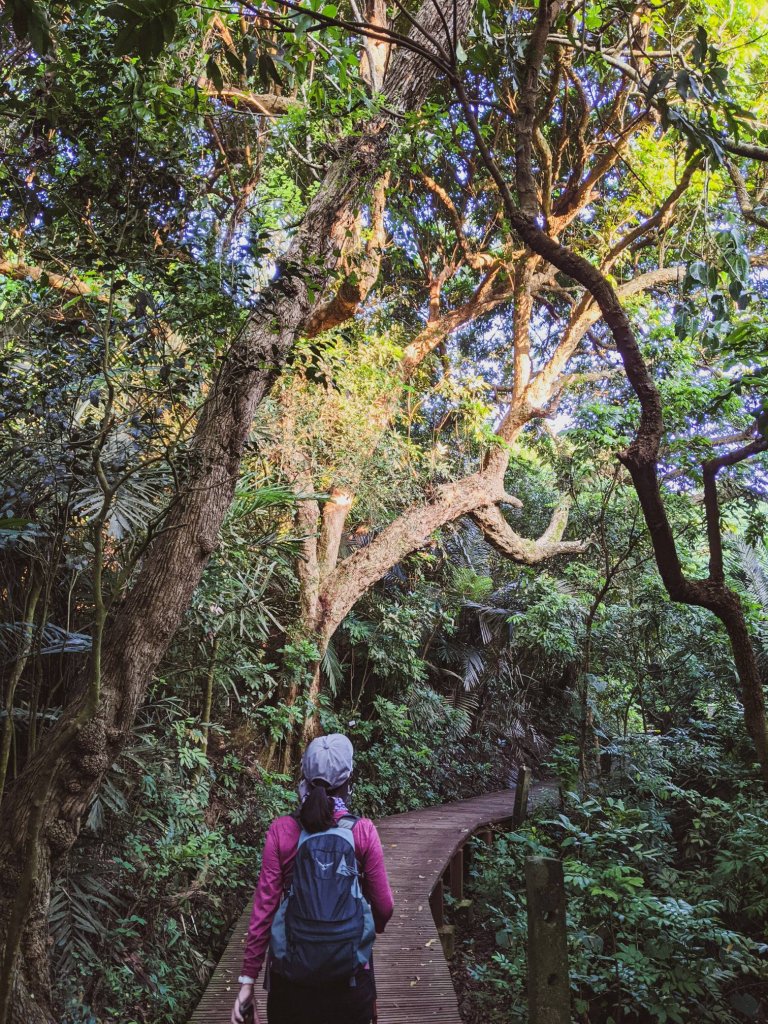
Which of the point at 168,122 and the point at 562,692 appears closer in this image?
the point at 168,122

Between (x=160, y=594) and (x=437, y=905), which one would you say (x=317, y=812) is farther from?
(x=437, y=905)

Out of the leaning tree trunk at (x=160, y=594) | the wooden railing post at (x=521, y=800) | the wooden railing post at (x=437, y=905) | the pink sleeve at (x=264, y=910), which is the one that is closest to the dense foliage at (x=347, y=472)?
the leaning tree trunk at (x=160, y=594)

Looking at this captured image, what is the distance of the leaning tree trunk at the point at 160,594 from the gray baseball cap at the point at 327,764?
80 centimetres

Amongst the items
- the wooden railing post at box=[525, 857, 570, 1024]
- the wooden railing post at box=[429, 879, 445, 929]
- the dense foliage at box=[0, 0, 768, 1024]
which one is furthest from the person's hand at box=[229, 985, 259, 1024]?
the wooden railing post at box=[429, 879, 445, 929]

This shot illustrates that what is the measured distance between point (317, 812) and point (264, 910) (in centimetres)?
39

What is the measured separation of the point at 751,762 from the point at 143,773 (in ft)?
20.7

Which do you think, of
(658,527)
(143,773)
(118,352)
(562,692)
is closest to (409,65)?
(118,352)

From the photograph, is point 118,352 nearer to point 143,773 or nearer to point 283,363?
point 283,363

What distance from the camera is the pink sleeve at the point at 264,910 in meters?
2.37

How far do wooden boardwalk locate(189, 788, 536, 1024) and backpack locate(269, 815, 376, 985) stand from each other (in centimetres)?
178

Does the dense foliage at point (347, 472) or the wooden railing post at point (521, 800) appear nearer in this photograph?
the dense foliage at point (347, 472)

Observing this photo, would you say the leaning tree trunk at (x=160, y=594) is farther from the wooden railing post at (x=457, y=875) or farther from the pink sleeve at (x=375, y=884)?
the wooden railing post at (x=457, y=875)

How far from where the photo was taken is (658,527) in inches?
126

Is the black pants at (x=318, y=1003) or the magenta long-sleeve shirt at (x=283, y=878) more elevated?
the magenta long-sleeve shirt at (x=283, y=878)
